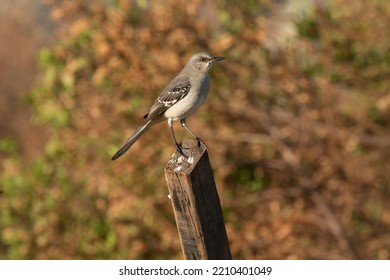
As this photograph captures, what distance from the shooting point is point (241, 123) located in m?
11.0

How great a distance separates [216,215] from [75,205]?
22.8ft

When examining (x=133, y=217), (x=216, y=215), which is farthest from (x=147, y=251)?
(x=216, y=215)

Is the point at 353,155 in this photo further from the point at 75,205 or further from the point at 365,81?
the point at 75,205

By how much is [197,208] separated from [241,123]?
19.2ft

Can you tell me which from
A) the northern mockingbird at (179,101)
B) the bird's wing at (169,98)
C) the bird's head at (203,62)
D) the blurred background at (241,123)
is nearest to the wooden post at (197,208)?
the northern mockingbird at (179,101)

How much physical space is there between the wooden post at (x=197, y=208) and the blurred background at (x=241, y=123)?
16.5 ft

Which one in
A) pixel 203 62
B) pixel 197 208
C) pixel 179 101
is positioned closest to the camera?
pixel 197 208

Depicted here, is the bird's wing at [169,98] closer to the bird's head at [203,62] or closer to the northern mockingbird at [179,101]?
the northern mockingbird at [179,101]

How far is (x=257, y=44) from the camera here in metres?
10.6

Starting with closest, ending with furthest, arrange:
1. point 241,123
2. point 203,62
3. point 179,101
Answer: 1. point 179,101
2. point 203,62
3. point 241,123

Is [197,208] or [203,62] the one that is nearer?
[197,208]

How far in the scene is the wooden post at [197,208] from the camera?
528 cm

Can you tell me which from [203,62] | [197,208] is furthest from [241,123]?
[197,208]

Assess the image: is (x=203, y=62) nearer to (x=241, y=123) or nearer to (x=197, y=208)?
(x=241, y=123)
